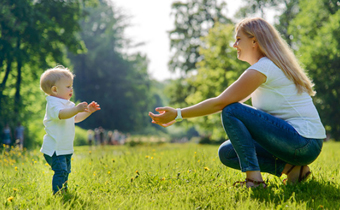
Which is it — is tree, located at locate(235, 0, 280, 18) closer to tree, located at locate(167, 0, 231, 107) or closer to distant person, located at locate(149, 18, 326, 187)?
tree, located at locate(167, 0, 231, 107)

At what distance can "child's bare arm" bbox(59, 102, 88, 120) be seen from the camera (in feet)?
10.3

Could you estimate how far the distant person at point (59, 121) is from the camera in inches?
127

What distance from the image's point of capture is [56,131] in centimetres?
337

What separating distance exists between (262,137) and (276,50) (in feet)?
2.84

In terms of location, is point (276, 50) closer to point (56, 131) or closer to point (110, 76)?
point (56, 131)

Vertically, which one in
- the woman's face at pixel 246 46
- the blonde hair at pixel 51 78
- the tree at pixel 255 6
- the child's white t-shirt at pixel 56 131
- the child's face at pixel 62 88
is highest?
the tree at pixel 255 6

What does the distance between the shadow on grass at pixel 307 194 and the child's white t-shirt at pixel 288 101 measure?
0.47 meters

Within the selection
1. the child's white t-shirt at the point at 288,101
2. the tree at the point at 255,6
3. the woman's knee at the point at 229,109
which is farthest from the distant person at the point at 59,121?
the tree at the point at 255,6

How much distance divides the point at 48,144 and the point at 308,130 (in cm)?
264

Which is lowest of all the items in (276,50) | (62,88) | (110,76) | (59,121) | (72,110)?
(59,121)

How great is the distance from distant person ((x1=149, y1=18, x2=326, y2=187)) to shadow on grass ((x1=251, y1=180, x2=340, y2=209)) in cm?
15

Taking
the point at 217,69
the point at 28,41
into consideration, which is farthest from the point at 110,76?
the point at 28,41

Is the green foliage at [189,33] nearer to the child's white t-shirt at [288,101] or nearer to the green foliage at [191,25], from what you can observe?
the green foliage at [191,25]

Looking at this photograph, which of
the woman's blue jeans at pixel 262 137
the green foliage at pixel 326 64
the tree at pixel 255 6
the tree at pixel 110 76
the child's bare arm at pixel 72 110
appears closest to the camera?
the woman's blue jeans at pixel 262 137
